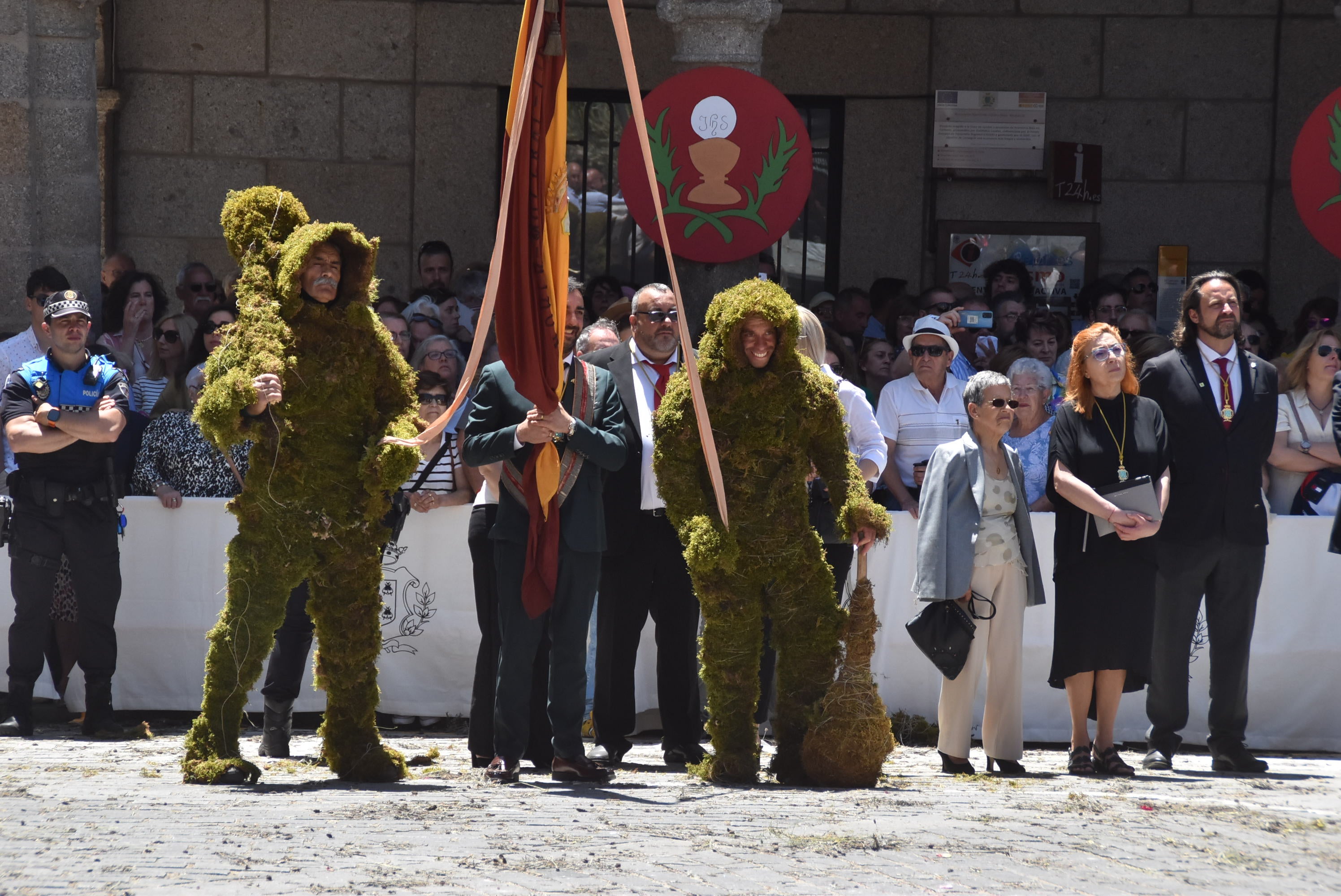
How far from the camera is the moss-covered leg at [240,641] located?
246 inches

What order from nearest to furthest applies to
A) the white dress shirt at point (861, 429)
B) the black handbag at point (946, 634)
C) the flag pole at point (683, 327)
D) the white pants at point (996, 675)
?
the flag pole at point (683, 327) → the black handbag at point (946, 634) → the white pants at point (996, 675) → the white dress shirt at point (861, 429)

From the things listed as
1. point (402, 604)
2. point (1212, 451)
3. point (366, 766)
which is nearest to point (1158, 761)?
point (1212, 451)

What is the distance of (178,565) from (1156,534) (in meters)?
4.83

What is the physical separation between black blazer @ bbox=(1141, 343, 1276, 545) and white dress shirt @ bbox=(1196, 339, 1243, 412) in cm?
1

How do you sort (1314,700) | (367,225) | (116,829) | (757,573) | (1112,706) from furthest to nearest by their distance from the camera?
(367,225) < (1314,700) < (1112,706) < (757,573) < (116,829)

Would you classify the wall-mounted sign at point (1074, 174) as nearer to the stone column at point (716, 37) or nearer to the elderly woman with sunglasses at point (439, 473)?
the stone column at point (716, 37)

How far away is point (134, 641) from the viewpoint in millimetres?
8453

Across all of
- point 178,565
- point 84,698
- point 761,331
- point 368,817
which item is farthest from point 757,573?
point 84,698

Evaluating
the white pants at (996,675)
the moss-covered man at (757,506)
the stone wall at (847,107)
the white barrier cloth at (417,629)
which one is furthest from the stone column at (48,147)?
the white pants at (996,675)

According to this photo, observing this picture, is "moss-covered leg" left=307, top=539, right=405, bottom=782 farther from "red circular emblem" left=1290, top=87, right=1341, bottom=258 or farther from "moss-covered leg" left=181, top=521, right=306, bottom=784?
→ "red circular emblem" left=1290, top=87, right=1341, bottom=258

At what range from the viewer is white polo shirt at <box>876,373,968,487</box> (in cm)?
838

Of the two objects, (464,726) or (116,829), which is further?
(464,726)

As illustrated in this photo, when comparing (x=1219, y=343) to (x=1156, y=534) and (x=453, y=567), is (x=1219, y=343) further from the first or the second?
(x=453, y=567)

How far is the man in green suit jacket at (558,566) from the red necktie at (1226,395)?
2.86 m
